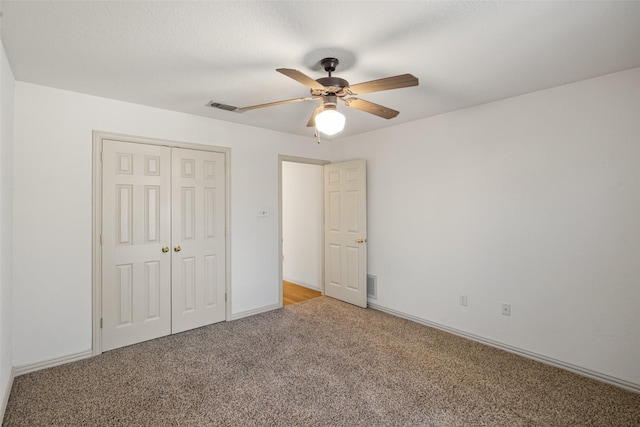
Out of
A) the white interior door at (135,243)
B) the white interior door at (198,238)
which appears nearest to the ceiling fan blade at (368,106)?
the white interior door at (198,238)

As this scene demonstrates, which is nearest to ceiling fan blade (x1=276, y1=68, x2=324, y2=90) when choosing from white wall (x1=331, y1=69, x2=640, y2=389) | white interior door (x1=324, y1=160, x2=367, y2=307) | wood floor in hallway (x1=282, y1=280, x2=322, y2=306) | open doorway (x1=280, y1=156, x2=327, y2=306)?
white wall (x1=331, y1=69, x2=640, y2=389)

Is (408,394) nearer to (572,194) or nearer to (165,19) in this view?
(572,194)

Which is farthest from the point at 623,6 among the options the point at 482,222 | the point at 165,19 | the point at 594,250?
the point at 165,19

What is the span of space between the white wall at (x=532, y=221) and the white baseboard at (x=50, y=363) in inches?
130

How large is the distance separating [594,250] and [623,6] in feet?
5.82

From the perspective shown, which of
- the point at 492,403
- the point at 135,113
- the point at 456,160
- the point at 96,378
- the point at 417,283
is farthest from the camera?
the point at 417,283

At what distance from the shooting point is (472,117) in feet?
Answer: 10.8

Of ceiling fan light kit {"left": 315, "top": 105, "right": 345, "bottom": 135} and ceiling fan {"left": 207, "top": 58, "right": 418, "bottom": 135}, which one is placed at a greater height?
ceiling fan {"left": 207, "top": 58, "right": 418, "bottom": 135}

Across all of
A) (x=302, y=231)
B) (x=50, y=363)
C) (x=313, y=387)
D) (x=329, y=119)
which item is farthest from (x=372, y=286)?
(x=50, y=363)

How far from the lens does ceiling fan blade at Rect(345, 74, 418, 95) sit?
187 cm

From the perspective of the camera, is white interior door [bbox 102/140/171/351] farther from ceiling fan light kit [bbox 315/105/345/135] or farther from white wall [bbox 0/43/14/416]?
ceiling fan light kit [bbox 315/105/345/135]

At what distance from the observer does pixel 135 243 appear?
318cm

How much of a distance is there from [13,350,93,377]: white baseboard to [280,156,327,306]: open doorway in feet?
7.79

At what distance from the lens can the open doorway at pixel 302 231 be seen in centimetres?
498
